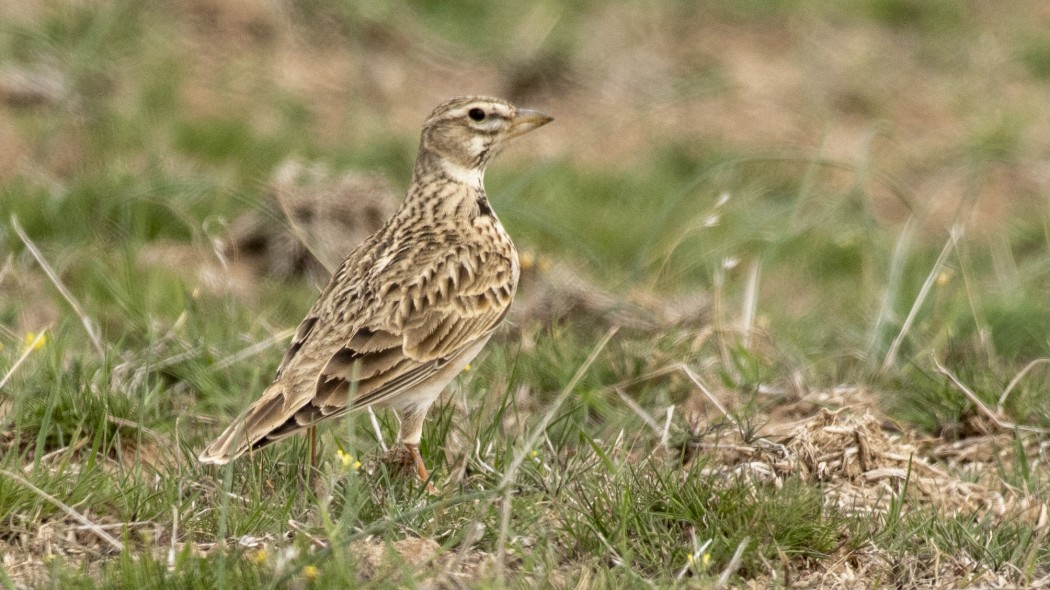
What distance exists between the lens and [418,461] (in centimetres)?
500

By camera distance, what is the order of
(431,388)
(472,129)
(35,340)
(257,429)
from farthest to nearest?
(472,129)
(35,340)
(431,388)
(257,429)

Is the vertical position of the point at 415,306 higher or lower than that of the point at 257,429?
higher

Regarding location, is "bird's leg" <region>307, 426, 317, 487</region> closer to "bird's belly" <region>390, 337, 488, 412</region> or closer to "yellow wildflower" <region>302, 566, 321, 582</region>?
"bird's belly" <region>390, 337, 488, 412</region>

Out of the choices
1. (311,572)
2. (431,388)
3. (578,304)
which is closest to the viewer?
(311,572)

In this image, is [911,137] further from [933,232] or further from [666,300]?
[666,300]

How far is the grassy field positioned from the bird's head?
892 millimetres

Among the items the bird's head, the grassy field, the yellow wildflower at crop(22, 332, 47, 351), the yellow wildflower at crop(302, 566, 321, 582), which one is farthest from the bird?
the yellow wildflower at crop(22, 332, 47, 351)

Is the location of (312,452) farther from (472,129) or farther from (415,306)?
(472,129)

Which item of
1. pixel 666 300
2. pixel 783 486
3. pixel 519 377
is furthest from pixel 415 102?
pixel 783 486

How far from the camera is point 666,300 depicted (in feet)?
24.7

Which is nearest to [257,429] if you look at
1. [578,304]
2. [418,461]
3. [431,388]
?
[418,461]

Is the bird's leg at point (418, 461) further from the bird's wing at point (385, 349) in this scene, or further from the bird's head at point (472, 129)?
the bird's head at point (472, 129)

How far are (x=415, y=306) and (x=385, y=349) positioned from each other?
257 millimetres

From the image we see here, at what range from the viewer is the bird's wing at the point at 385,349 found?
4.77 metres
